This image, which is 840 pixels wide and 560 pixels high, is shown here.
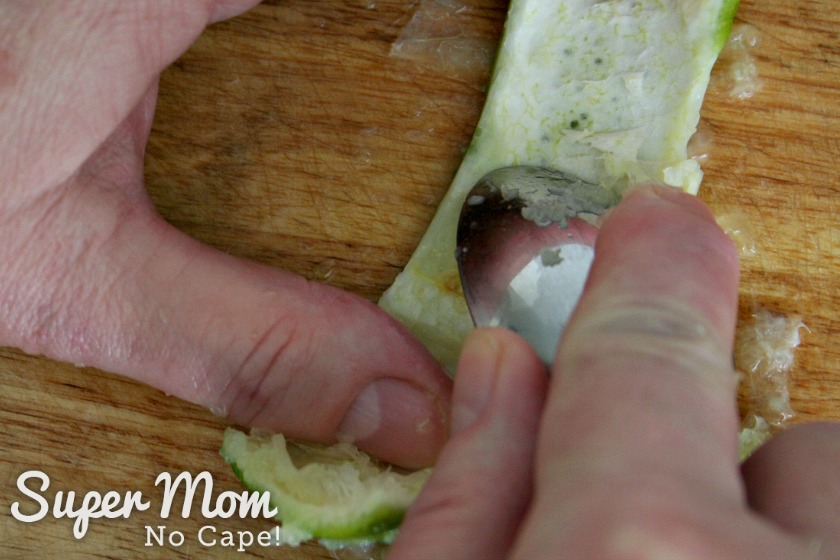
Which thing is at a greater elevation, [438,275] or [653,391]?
[653,391]

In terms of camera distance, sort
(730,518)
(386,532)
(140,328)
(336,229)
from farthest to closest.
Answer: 1. (336,229)
2. (140,328)
3. (386,532)
4. (730,518)

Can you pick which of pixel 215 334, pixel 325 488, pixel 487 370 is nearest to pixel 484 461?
pixel 487 370

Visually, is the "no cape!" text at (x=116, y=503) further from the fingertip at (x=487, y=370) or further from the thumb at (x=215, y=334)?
the fingertip at (x=487, y=370)

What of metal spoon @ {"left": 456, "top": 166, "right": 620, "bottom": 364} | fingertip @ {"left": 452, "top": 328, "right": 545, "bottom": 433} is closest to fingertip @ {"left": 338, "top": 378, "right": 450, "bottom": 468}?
metal spoon @ {"left": 456, "top": 166, "right": 620, "bottom": 364}

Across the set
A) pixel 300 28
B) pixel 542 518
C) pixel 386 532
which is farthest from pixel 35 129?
pixel 542 518

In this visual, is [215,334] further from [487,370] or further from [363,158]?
[487,370]

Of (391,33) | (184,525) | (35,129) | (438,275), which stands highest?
(35,129)

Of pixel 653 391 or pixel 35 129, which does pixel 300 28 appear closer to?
pixel 35 129
